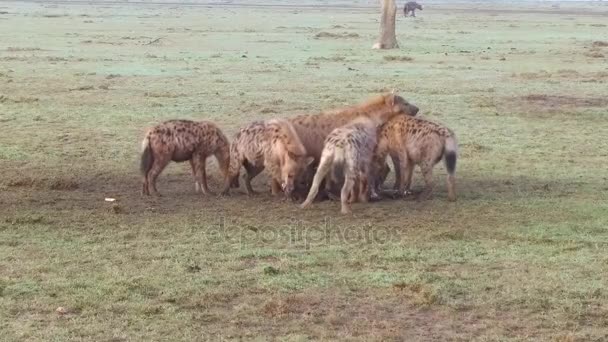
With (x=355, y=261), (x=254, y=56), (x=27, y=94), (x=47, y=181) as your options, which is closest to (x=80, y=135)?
(x=47, y=181)

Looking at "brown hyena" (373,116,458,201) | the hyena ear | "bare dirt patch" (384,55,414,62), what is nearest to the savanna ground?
"brown hyena" (373,116,458,201)

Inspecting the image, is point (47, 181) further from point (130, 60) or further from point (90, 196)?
point (130, 60)

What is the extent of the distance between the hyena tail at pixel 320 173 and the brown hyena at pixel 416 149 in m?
0.74

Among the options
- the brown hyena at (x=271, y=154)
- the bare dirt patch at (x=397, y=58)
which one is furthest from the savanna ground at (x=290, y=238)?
the bare dirt patch at (x=397, y=58)

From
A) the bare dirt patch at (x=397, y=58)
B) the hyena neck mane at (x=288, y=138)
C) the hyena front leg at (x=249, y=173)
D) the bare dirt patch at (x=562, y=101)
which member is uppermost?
the hyena neck mane at (x=288, y=138)

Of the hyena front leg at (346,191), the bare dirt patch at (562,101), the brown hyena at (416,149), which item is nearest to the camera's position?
the hyena front leg at (346,191)

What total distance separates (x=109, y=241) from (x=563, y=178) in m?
4.48

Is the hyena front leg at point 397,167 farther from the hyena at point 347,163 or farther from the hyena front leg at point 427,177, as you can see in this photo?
the hyena at point 347,163

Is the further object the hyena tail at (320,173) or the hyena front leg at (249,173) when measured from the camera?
the hyena front leg at (249,173)

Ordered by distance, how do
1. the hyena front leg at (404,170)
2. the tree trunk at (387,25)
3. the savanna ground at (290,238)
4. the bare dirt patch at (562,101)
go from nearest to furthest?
1. the savanna ground at (290,238)
2. the hyena front leg at (404,170)
3. the bare dirt patch at (562,101)
4. the tree trunk at (387,25)

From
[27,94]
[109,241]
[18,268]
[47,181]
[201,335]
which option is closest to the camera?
[201,335]

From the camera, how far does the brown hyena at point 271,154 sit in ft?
27.7

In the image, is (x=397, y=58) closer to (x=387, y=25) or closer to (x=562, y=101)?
(x=387, y=25)

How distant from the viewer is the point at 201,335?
5227 mm
